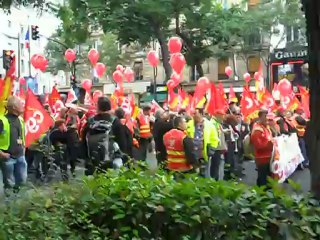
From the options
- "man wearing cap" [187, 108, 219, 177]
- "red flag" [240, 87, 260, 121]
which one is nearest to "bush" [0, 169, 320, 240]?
"man wearing cap" [187, 108, 219, 177]

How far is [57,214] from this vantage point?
168 inches

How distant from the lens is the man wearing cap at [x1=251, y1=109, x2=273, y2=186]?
34.8 ft

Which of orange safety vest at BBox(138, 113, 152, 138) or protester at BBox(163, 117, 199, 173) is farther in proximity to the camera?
orange safety vest at BBox(138, 113, 152, 138)

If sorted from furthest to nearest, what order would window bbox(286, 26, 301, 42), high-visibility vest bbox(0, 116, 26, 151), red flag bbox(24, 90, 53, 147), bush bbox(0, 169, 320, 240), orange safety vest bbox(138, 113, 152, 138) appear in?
window bbox(286, 26, 301, 42)
orange safety vest bbox(138, 113, 152, 138)
red flag bbox(24, 90, 53, 147)
high-visibility vest bbox(0, 116, 26, 151)
bush bbox(0, 169, 320, 240)

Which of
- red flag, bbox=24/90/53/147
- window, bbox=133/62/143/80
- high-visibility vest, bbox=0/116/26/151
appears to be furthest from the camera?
window, bbox=133/62/143/80

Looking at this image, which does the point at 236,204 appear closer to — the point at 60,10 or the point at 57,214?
the point at 57,214

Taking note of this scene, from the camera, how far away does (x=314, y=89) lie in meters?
4.25

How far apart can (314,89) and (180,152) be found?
5.80 m

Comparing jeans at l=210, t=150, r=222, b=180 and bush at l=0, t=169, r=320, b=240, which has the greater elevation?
bush at l=0, t=169, r=320, b=240

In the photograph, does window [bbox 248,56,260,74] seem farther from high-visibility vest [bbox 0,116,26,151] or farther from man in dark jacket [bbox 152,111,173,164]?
high-visibility vest [bbox 0,116,26,151]

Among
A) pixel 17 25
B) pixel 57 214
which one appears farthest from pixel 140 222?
pixel 17 25

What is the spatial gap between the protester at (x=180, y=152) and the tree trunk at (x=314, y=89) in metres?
5.59

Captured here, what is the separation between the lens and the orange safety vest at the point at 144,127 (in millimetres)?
15876

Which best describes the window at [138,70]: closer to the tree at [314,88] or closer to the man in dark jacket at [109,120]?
the man in dark jacket at [109,120]
